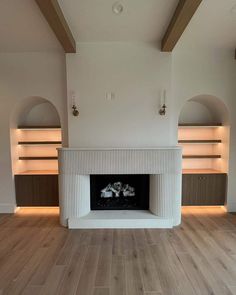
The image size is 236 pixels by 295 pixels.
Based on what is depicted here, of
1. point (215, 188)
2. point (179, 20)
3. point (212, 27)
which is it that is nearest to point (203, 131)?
point (215, 188)

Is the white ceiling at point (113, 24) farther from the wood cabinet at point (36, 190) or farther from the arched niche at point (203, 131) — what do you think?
the wood cabinet at point (36, 190)

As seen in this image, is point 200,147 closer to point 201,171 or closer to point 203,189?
point 201,171

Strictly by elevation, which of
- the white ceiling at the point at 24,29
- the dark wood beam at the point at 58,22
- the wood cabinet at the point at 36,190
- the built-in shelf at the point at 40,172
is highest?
the white ceiling at the point at 24,29

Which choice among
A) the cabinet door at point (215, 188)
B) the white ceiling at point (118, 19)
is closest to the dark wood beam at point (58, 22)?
the white ceiling at point (118, 19)

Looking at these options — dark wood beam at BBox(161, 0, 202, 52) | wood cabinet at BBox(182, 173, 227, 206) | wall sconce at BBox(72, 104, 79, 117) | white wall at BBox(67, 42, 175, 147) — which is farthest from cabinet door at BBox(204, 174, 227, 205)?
wall sconce at BBox(72, 104, 79, 117)

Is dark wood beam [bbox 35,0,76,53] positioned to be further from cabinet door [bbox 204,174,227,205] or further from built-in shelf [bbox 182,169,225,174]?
cabinet door [bbox 204,174,227,205]

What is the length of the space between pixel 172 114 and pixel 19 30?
9.15 ft

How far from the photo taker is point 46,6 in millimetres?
2410

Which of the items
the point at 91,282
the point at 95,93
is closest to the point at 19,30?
the point at 95,93

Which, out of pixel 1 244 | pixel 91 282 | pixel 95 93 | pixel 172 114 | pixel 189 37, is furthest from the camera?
pixel 172 114

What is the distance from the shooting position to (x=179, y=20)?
8.95ft

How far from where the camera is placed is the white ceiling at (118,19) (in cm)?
267

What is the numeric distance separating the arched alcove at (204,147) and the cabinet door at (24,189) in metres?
2.95

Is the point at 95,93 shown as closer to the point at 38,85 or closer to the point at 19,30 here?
the point at 38,85
